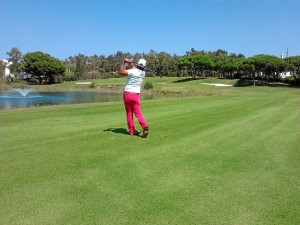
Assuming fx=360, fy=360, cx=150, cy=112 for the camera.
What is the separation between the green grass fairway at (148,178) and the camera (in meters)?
4.86

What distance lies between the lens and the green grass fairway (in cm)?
486

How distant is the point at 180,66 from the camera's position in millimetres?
108250

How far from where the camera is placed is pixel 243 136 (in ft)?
35.3

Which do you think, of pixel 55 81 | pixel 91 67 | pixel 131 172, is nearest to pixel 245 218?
pixel 131 172

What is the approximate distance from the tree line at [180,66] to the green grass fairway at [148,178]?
94.7 feet

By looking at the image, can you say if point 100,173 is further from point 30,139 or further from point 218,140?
point 218,140

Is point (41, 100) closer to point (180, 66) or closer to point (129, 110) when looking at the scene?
point (129, 110)

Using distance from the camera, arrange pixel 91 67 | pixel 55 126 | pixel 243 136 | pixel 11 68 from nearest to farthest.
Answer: pixel 243 136 → pixel 55 126 → pixel 11 68 → pixel 91 67

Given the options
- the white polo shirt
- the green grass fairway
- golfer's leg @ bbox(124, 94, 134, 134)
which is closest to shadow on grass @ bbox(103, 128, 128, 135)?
the green grass fairway

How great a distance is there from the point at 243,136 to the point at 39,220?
24.6 feet

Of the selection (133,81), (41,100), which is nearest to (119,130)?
(133,81)

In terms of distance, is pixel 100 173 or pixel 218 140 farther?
pixel 218 140

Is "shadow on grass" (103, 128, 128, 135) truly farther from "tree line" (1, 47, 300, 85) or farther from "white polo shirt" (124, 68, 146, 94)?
"tree line" (1, 47, 300, 85)

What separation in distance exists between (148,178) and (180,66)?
339 feet
